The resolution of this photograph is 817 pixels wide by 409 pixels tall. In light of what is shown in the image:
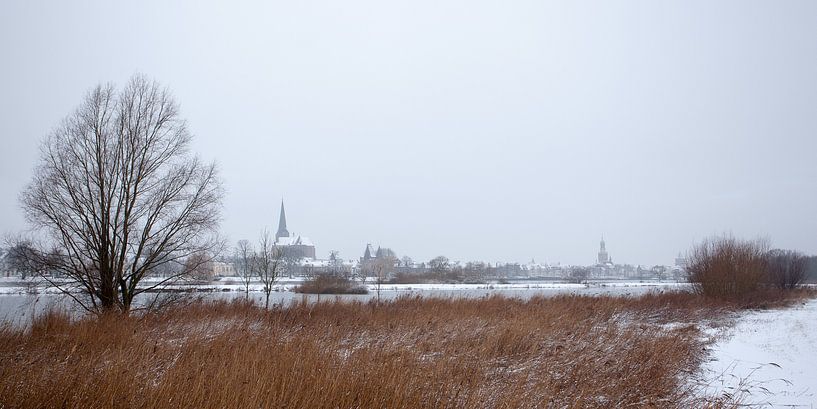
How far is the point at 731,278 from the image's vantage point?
26531 millimetres

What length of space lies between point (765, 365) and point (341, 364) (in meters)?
8.09

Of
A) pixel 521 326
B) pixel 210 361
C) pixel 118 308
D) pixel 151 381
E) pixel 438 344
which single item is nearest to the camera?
pixel 151 381

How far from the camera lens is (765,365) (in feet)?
29.7

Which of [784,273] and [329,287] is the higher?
[784,273]

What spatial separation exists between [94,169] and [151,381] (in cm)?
960

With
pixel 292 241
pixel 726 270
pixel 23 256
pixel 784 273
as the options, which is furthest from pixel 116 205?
pixel 292 241

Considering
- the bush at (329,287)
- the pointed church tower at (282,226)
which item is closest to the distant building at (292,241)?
the pointed church tower at (282,226)

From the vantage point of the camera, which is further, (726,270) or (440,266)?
(440,266)

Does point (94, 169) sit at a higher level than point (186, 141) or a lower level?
lower

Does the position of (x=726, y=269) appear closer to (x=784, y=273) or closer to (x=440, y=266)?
(x=784, y=273)

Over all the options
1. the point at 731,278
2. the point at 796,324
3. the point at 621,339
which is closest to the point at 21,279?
the point at 621,339

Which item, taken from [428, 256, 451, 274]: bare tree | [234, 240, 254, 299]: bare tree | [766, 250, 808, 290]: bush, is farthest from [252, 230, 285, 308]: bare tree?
[428, 256, 451, 274]: bare tree

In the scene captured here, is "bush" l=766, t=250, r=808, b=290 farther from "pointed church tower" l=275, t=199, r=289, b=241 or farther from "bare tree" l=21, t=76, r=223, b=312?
"pointed church tower" l=275, t=199, r=289, b=241

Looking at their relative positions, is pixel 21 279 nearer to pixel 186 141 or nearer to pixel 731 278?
pixel 186 141
